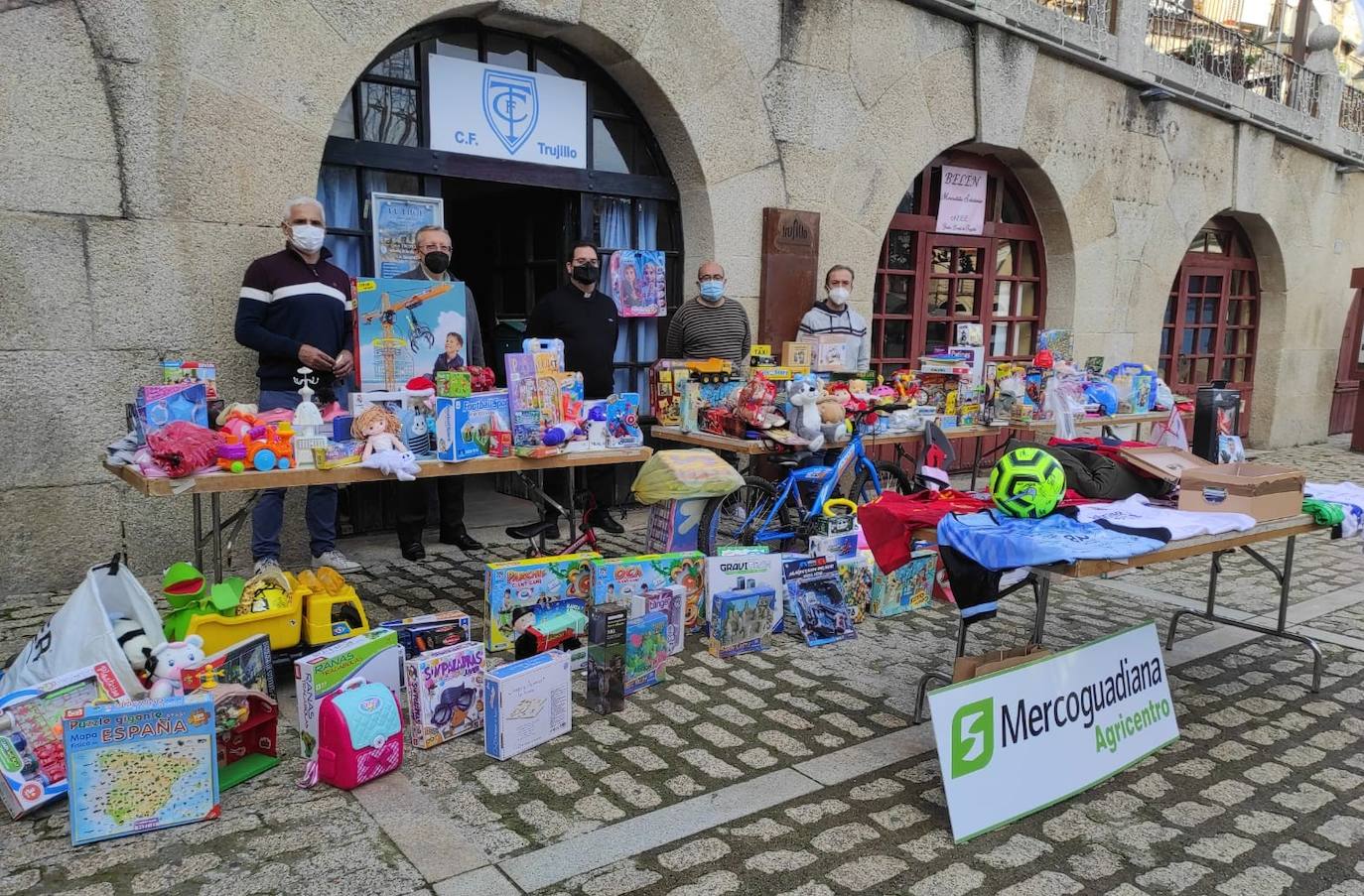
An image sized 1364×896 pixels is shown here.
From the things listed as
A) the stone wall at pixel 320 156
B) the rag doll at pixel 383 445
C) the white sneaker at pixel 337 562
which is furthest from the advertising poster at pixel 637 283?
the rag doll at pixel 383 445

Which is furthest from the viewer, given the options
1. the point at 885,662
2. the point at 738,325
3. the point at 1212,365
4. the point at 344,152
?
the point at 1212,365

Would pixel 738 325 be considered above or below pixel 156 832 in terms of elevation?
above

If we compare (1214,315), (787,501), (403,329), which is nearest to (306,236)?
(403,329)

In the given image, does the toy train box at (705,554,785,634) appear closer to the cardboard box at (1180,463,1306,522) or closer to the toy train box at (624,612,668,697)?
the toy train box at (624,612,668,697)

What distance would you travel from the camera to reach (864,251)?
8.12 m

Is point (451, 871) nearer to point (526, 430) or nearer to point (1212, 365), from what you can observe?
point (526, 430)

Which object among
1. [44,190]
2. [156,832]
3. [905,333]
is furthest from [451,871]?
[905,333]

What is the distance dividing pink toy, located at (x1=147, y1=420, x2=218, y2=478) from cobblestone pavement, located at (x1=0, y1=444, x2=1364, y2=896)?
107 cm

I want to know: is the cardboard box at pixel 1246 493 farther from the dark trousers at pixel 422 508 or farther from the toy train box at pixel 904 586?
the dark trousers at pixel 422 508

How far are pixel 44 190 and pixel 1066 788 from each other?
5422 millimetres

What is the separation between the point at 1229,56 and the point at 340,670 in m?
12.9

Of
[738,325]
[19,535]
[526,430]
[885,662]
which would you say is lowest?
[885,662]

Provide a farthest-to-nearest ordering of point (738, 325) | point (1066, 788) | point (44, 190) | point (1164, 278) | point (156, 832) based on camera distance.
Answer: point (1164, 278)
point (738, 325)
point (44, 190)
point (1066, 788)
point (156, 832)

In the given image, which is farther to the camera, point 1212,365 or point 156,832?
point 1212,365
